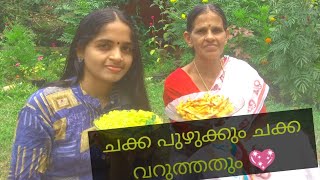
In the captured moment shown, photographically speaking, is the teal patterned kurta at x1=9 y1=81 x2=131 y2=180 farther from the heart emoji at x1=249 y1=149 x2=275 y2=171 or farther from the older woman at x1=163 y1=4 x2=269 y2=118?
the heart emoji at x1=249 y1=149 x2=275 y2=171

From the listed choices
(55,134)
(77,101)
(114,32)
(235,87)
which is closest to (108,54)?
(114,32)

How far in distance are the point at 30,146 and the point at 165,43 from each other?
0.58 meters

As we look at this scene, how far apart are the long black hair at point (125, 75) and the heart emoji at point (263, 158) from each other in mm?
430

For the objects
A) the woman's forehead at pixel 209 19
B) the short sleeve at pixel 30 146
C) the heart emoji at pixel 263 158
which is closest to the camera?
the short sleeve at pixel 30 146

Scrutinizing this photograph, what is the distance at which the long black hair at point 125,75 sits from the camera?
4.35ft

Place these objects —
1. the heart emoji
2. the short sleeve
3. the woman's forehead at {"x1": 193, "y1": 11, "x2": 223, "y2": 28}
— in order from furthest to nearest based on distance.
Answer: the heart emoji < the woman's forehead at {"x1": 193, "y1": 11, "x2": 223, "y2": 28} < the short sleeve

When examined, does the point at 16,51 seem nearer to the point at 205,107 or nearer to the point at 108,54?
the point at 108,54

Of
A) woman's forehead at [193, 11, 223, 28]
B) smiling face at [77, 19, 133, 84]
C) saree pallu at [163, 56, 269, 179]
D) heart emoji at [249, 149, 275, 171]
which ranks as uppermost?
woman's forehead at [193, 11, 223, 28]

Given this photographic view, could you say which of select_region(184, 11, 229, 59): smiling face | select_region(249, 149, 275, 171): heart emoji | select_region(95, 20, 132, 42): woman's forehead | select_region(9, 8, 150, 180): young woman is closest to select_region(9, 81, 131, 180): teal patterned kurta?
select_region(9, 8, 150, 180): young woman

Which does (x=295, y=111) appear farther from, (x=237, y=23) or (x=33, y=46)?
(x=33, y=46)

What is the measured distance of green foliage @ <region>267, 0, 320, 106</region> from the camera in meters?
1.51

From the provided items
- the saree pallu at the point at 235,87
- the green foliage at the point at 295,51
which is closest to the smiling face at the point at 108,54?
the saree pallu at the point at 235,87

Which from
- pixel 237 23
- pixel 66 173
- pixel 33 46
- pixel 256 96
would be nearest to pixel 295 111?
pixel 256 96

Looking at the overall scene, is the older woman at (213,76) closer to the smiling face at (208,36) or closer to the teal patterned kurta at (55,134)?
the smiling face at (208,36)
